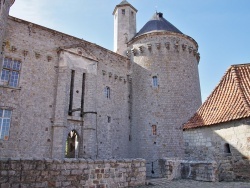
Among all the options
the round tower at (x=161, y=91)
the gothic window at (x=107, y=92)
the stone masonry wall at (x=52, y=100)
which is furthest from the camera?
the gothic window at (x=107, y=92)

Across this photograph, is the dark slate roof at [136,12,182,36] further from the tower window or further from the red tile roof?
the red tile roof

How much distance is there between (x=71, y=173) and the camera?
236 inches

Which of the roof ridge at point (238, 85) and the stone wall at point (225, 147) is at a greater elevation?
the roof ridge at point (238, 85)

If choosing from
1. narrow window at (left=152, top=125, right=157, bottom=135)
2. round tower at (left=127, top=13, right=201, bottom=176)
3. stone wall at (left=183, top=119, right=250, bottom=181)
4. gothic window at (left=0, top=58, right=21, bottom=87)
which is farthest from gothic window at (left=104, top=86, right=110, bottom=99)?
stone wall at (left=183, top=119, right=250, bottom=181)

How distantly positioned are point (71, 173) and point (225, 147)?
5.91 meters

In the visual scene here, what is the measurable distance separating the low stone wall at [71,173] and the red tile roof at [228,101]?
3.49 m

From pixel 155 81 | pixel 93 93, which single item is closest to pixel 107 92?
pixel 93 93

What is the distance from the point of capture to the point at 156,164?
15.4 meters

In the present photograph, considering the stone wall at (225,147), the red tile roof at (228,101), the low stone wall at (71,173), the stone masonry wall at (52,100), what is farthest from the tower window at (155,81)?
the low stone wall at (71,173)

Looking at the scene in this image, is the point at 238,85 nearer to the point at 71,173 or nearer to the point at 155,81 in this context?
the point at 71,173

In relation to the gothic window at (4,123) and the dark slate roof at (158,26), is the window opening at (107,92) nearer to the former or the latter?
the dark slate roof at (158,26)

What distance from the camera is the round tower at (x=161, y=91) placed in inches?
630

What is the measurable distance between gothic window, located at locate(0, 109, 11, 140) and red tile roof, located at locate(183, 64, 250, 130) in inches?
366

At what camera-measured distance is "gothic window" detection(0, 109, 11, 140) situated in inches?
457
